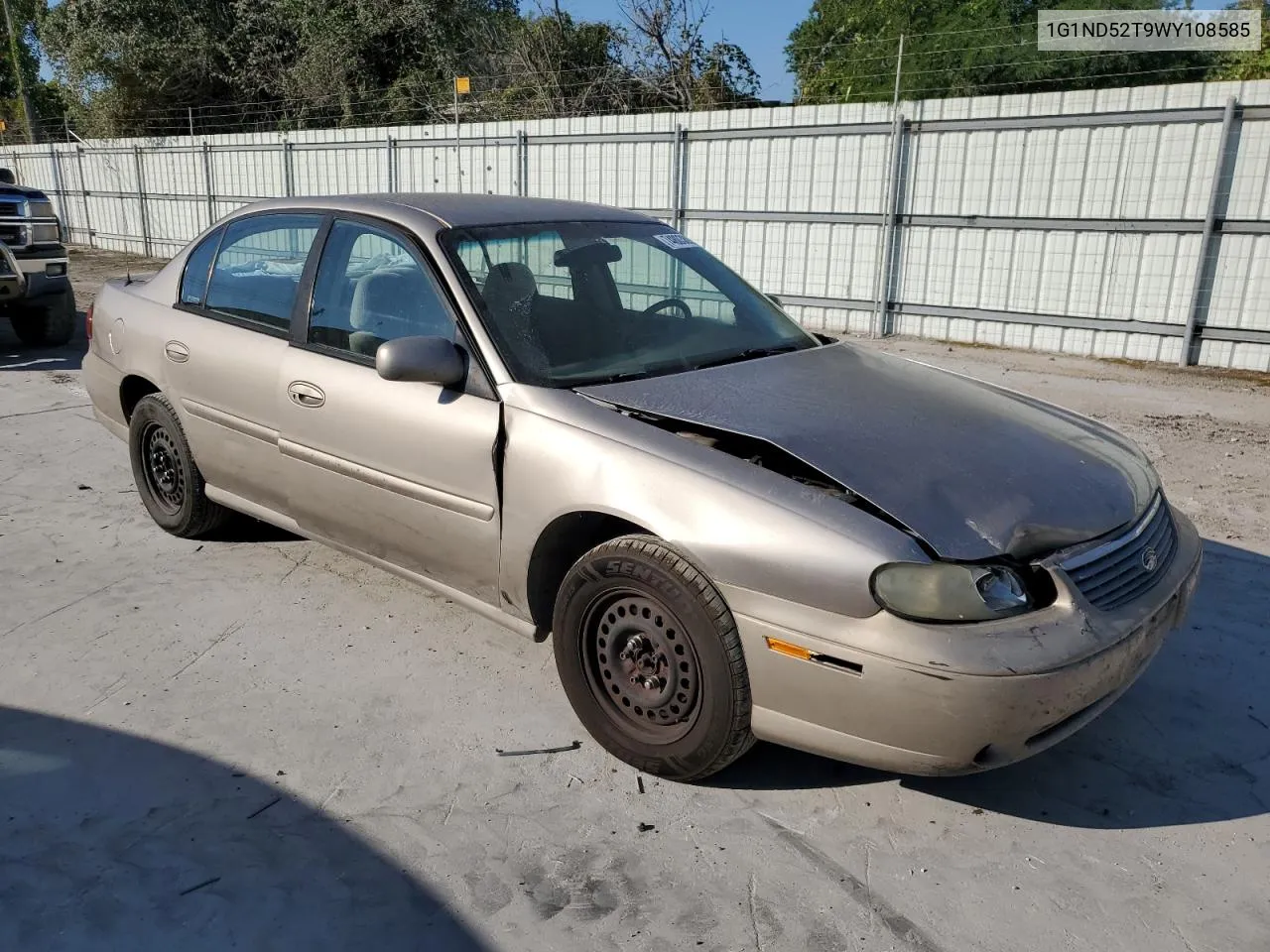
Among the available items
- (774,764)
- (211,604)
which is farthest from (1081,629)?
(211,604)

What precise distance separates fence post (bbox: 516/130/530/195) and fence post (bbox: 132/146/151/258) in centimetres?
1044

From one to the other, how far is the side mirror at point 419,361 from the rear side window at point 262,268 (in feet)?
3.33

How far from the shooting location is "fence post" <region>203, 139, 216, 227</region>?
62.2ft

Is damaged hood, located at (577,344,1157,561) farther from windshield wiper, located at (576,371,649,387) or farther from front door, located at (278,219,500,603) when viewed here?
front door, located at (278,219,500,603)

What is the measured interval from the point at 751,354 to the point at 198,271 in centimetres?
267

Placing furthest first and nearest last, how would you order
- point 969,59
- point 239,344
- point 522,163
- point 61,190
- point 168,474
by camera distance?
point 61,190 < point 969,59 < point 522,163 < point 168,474 < point 239,344

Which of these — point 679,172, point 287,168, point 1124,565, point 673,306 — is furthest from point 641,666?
point 287,168

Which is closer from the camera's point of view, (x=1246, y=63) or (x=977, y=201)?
(x=977, y=201)

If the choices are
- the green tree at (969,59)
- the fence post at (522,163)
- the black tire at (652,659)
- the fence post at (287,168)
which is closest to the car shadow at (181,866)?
the black tire at (652,659)

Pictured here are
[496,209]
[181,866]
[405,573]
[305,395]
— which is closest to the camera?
[181,866]

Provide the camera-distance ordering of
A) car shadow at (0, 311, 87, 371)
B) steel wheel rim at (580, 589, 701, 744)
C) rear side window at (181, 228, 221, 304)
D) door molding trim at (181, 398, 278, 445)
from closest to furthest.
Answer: steel wheel rim at (580, 589, 701, 744), door molding trim at (181, 398, 278, 445), rear side window at (181, 228, 221, 304), car shadow at (0, 311, 87, 371)

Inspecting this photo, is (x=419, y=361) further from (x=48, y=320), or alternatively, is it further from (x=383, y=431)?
(x=48, y=320)

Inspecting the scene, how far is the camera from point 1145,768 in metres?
3.16

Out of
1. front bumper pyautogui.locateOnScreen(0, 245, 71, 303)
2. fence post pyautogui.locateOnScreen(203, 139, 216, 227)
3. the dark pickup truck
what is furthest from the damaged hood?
fence post pyautogui.locateOnScreen(203, 139, 216, 227)
